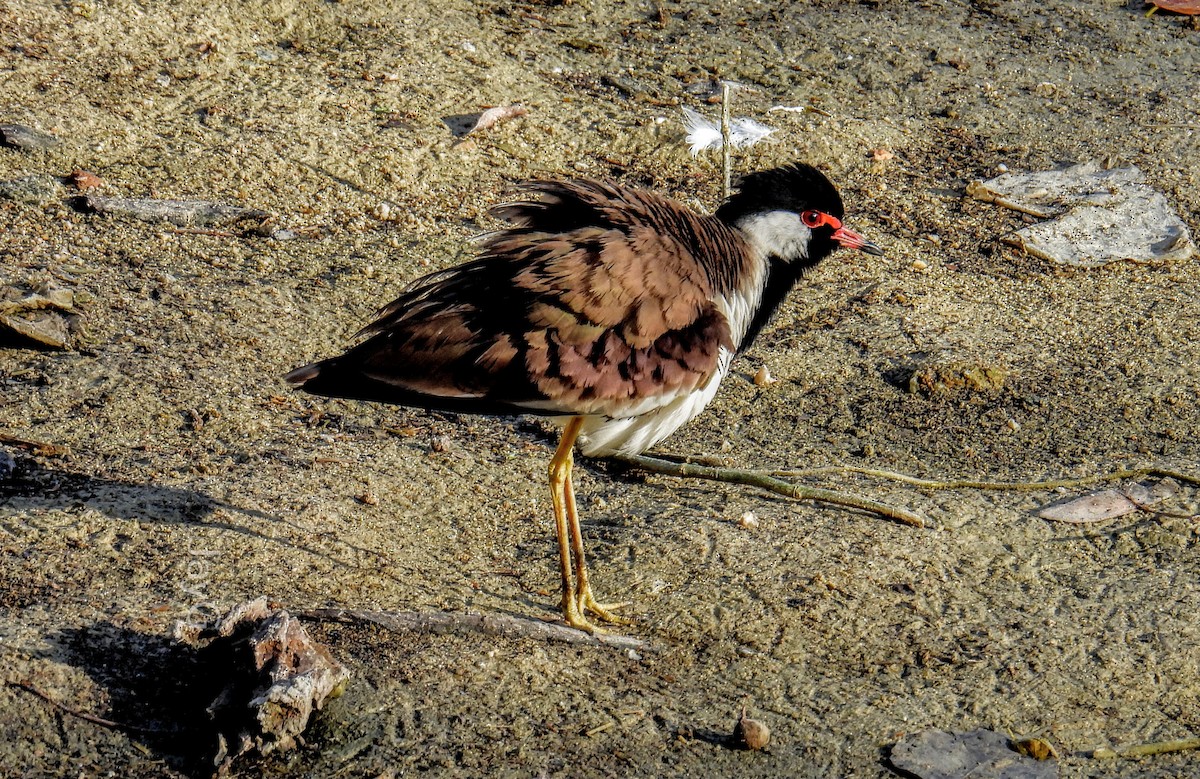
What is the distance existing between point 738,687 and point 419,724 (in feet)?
3.17

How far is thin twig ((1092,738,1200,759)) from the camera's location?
352 cm

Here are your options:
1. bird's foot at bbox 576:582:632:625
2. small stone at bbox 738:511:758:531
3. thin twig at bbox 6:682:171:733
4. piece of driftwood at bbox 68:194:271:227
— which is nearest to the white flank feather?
piece of driftwood at bbox 68:194:271:227

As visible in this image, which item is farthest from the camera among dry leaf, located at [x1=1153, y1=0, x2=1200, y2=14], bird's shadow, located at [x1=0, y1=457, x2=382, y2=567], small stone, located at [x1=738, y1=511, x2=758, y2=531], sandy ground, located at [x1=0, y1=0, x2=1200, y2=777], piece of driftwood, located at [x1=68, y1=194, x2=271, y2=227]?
dry leaf, located at [x1=1153, y1=0, x2=1200, y2=14]

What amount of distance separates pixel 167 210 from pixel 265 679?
3546 mm

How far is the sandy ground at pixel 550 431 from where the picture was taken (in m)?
3.64

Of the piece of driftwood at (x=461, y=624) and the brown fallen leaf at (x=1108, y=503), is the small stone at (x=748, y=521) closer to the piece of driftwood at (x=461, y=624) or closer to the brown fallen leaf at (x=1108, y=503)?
the piece of driftwood at (x=461, y=624)

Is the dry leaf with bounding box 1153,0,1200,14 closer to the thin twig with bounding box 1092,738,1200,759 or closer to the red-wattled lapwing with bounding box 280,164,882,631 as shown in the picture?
the red-wattled lapwing with bounding box 280,164,882,631

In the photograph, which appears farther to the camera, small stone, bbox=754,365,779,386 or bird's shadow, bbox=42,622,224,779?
small stone, bbox=754,365,779,386

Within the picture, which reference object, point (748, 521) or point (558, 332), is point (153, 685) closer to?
point (558, 332)

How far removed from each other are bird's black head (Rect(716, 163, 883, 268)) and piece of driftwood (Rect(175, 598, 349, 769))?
231 cm

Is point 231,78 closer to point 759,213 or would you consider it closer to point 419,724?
point 759,213

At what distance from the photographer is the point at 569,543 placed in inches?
175

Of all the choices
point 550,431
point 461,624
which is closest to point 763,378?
point 550,431

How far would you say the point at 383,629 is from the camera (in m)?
3.82
